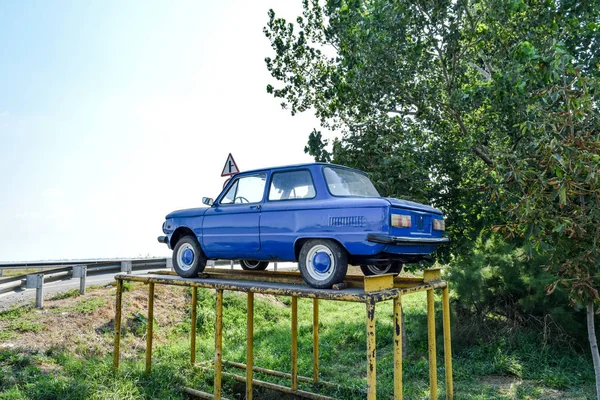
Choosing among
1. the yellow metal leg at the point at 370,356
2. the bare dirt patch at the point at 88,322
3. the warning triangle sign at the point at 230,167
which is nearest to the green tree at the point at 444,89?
the warning triangle sign at the point at 230,167

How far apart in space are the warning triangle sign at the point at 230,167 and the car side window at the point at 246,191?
137 inches

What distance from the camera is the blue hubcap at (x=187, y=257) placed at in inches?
290

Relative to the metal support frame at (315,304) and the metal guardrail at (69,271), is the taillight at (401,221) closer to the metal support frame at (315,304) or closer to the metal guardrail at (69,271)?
the metal support frame at (315,304)

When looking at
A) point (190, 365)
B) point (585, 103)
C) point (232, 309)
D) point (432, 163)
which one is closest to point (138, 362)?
point (190, 365)

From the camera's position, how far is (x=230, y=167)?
1057 centimetres

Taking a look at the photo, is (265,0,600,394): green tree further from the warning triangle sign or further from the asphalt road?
the asphalt road

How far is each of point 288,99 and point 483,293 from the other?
6.84 m

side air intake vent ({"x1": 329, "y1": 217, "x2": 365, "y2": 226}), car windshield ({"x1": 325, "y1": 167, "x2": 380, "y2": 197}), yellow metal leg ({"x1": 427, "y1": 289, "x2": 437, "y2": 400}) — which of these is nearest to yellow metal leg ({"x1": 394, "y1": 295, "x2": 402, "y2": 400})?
side air intake vent ({"x1": 329, "y1": 217, "x2": 365, "y2": 226})

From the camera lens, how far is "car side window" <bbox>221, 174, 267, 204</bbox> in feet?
21.7

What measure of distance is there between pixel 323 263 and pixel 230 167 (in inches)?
220

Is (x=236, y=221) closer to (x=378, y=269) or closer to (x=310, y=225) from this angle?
(x=310, y=225)

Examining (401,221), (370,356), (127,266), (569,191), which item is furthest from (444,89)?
(127,266)

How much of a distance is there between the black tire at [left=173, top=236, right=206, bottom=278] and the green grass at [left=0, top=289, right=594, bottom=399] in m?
2.10

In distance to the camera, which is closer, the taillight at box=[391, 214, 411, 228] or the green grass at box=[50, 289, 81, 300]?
the taillight at box=[391, 214, 411, 228]
